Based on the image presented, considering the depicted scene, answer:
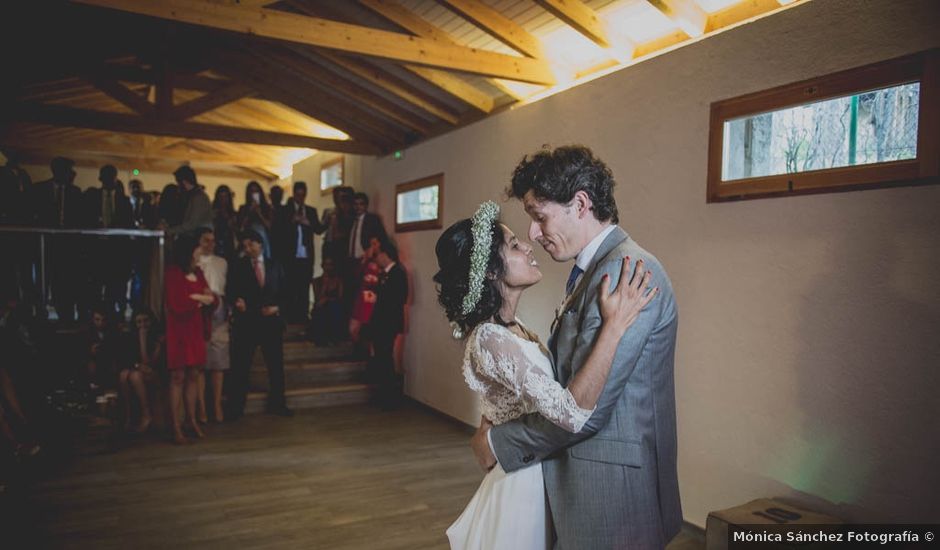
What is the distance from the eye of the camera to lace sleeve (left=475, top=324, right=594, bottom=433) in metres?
1.36

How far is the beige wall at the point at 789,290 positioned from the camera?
8.04 feet

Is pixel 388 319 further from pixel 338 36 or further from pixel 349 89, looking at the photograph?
pixel 338 36

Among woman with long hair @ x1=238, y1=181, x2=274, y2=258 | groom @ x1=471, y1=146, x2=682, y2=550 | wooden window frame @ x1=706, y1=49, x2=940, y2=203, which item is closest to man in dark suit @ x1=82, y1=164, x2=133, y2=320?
woman with long hair @ x1=238, y1=181, x2=274, y2=258

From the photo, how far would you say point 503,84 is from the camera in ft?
17.0

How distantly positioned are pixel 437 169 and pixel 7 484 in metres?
4.43

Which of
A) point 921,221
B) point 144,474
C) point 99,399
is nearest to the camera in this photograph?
point 921,221

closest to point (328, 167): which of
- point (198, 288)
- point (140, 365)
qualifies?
point (198, 288)

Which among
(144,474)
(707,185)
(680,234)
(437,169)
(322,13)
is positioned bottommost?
(144,474)

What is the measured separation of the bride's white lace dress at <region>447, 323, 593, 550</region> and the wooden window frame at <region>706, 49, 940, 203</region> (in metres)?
1.80

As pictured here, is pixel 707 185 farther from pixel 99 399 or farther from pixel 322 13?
pixel 99 399

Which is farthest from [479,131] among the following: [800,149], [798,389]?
[798,389]

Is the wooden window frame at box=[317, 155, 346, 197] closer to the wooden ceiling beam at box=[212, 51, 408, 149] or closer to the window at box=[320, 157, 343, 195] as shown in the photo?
the window at box=[320, 157, 343, 195]

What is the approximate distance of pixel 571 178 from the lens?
1.56 meters

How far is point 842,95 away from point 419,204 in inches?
192
